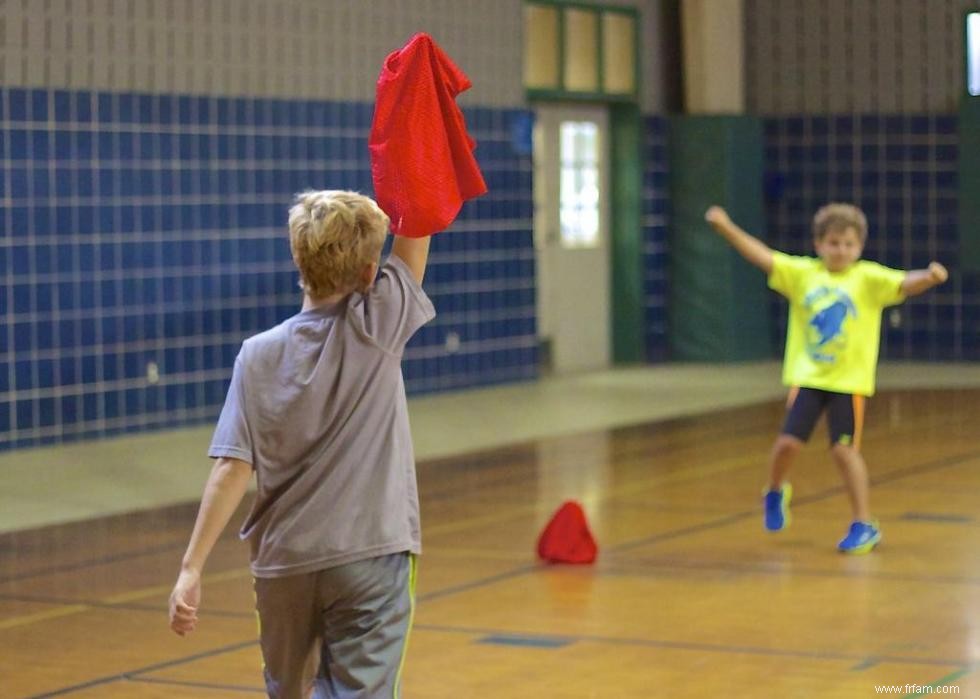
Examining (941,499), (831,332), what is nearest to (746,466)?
(941,499)

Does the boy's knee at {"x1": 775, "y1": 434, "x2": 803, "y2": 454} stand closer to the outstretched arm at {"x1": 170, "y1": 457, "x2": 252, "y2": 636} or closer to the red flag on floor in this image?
the red flag on floor

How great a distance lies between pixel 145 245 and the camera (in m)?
12.7

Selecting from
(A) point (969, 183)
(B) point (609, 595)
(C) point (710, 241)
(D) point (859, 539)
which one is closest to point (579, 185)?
(C) point (710, 241)

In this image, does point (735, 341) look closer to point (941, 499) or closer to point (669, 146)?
point (669, 146)

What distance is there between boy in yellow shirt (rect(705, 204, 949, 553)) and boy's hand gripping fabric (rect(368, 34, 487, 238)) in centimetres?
447

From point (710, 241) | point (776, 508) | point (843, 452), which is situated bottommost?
point (776, 508)

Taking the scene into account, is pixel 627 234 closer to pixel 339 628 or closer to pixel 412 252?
pixel 412 252

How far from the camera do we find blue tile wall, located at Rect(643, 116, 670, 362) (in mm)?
18250

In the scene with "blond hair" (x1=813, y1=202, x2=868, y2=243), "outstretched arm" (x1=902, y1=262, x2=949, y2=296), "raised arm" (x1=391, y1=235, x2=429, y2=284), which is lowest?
"outstretched arm" (x1=902, y1=262, x2=949, y2=296)

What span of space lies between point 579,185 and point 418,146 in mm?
13867

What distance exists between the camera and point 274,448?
388 cm

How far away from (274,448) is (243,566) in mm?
4601

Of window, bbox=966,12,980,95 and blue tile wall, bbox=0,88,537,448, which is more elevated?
window, bbox=966,12,980,95

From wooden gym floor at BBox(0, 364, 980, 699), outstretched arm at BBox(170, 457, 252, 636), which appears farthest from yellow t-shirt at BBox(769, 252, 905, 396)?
outstretched arm at BBox(170, 457, 252, 636)
